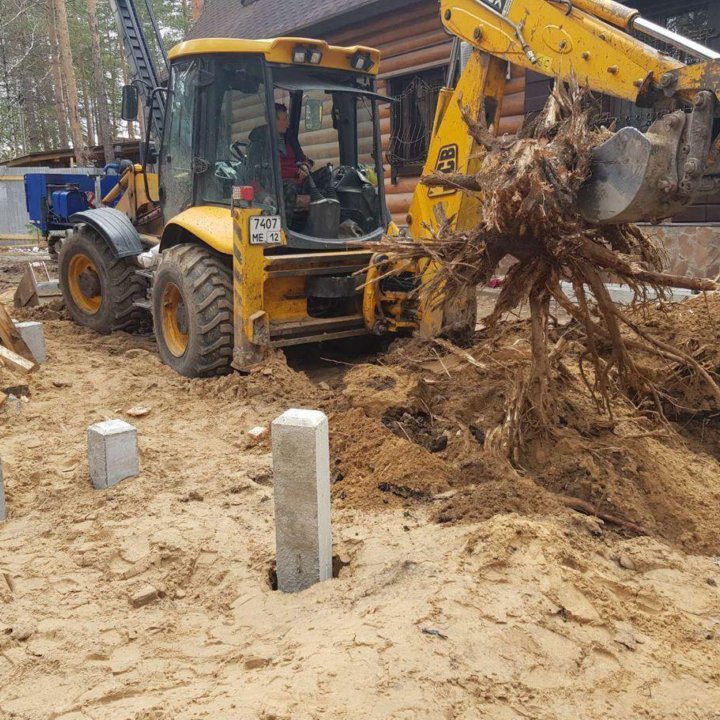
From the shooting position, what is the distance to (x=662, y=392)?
520 cm

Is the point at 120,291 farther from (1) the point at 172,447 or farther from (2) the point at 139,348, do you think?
(1) the point at 172,447

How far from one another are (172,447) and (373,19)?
1024 cm

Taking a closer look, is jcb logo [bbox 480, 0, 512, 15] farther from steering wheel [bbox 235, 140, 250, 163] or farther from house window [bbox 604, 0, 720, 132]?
house window [bbox 604, 0, 720, 132]

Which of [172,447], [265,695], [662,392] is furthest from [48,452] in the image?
[662,392]

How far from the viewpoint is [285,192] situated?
6.61 metres

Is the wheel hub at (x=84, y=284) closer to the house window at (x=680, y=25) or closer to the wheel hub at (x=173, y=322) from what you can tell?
the wheel hub at (x=173, y=322)

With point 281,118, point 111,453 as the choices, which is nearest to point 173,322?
point 281,118

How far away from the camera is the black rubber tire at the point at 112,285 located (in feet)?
25.9

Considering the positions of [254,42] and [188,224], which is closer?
[254,42]

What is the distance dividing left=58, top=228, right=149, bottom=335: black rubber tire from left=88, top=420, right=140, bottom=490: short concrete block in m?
3.70

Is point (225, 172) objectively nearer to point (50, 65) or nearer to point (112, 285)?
point (112, 285)

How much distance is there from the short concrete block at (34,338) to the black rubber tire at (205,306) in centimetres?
140

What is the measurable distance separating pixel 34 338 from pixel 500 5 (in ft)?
15.9

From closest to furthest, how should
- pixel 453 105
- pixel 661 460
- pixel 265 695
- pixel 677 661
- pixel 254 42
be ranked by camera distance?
pixel 265 695 < pixel 677 661 < pixel 661 460 < pixel 453 105 < pixel 254 42
